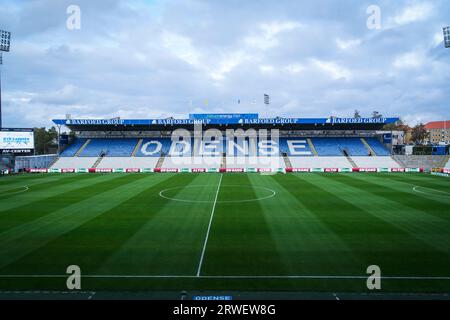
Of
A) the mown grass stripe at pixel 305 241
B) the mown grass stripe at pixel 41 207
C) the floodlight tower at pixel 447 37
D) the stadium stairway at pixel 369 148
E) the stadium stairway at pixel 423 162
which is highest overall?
the floodlight tower at pixel 447 37

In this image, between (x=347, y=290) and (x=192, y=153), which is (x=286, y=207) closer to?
(x=347, y=290)

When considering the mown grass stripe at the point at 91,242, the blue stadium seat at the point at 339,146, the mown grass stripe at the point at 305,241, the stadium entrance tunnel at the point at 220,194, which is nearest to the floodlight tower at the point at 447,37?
the blue stadium seat at the point at 339,146

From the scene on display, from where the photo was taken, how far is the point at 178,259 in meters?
12.8

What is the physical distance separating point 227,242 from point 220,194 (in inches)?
530

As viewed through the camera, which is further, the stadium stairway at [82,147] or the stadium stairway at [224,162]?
the stadium stairway at [82,147]

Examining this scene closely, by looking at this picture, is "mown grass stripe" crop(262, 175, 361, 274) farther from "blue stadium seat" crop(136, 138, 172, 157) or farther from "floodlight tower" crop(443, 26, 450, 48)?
"blue stadium seat" crop(136, 138, 172, 157)

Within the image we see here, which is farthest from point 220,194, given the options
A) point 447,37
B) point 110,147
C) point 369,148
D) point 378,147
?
point 378,147

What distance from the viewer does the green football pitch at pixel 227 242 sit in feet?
35.5

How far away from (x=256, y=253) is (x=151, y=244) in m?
4.56

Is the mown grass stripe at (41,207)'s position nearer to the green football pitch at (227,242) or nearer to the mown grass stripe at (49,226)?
the green football pitch at (227,242)

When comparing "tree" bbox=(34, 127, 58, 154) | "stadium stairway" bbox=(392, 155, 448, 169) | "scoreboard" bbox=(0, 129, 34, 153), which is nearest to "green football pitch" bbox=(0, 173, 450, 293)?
"scoreboard" bbox=(0, 129, 34, 153)

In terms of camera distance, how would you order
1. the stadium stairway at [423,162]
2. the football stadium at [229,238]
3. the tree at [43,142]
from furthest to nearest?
the tree at [43,142] < the stadium stairway at [423,162] < the football stadium at [229,238]

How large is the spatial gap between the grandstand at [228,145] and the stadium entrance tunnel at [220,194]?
20.0 m

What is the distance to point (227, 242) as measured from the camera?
14.8 metres
